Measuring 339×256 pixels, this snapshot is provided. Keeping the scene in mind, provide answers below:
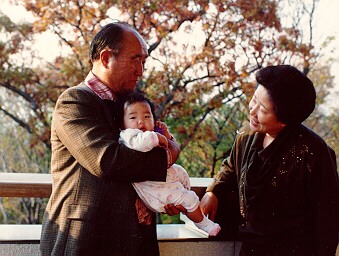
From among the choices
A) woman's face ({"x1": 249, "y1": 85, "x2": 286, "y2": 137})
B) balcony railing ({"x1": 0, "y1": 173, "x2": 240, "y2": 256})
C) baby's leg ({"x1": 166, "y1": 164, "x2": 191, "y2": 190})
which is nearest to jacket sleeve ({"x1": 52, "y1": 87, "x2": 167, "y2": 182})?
baby's leg ({"x1": 166, "y1": 164, "x2": 191, "y2": 190})

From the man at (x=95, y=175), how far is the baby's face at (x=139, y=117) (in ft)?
0.18

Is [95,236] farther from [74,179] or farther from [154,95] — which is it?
[154,95]

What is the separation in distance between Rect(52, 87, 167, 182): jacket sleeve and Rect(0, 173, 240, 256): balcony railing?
0.50 metres

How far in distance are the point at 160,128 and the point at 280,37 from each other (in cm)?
348

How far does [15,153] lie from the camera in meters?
4.96

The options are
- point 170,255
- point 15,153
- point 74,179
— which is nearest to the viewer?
point 74,179

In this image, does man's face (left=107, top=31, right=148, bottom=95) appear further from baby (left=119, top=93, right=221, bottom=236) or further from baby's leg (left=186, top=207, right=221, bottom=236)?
baby's leg (left=186, top=207, right=221, bottom=236)

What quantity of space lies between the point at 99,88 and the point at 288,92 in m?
0.64

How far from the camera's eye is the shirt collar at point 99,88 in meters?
1.75

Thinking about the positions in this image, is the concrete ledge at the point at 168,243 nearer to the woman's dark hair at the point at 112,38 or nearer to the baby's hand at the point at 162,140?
Answer: the baby's hand at the point at 162,140

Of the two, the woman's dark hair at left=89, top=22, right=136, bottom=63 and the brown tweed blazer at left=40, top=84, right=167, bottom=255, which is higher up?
the woman's dark hair at left=89, top=22, right=136, bottom=63

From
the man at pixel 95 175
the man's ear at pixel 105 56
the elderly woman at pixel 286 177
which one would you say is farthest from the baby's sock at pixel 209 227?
the man's ear at pixel 105 56

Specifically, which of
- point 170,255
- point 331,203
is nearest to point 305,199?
point 331,203

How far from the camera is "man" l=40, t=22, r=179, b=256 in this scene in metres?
1.56
